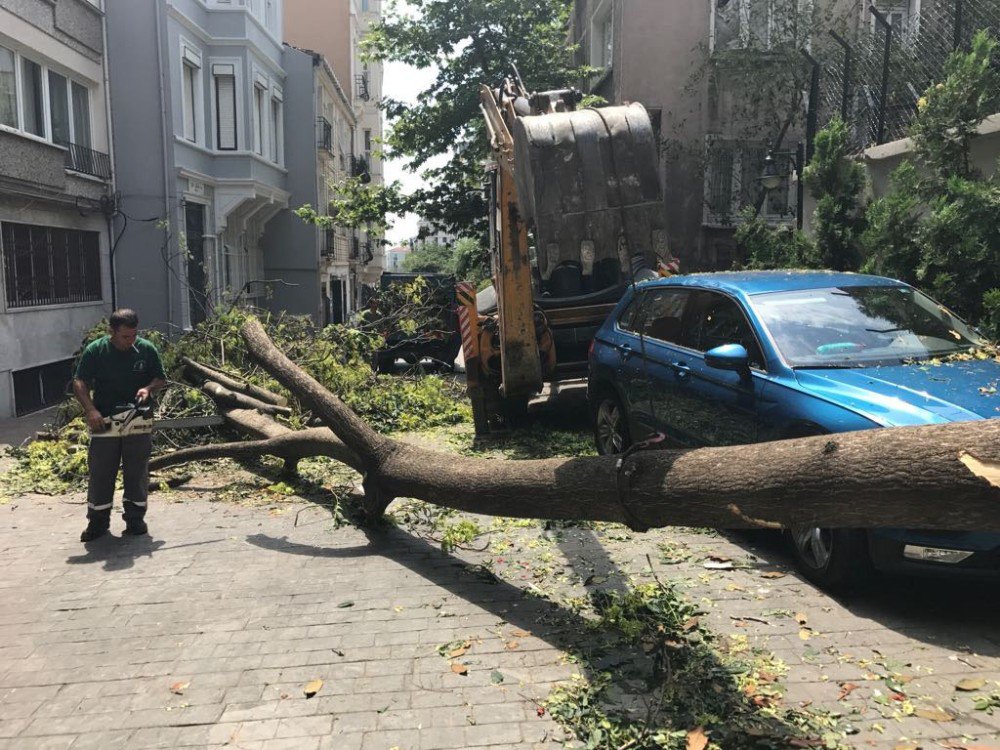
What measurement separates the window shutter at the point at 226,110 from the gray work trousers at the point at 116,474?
52.1 feet

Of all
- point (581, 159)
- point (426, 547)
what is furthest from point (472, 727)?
point (581, 159)

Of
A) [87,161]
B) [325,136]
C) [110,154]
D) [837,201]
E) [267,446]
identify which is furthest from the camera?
[325,136]

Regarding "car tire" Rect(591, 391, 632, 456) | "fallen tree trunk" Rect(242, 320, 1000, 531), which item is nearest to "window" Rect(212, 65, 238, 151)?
"car tire" Rect(591, 391, 632, 456)

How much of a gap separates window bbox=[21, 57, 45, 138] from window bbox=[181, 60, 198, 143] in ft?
14.9

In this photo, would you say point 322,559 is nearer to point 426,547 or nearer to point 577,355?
point 426,547

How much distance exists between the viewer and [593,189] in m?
4.32

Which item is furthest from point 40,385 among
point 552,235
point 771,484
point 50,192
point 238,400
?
point 771,484

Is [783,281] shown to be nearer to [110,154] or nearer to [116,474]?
[116,474]

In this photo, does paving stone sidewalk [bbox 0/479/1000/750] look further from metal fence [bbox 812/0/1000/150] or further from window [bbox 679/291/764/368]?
metal fence [bbox 812/0/1000/150]

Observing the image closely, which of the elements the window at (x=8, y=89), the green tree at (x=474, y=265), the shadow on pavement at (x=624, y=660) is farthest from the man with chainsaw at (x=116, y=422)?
the green tree at (x=474, y=265)

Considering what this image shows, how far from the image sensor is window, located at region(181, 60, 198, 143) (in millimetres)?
18562

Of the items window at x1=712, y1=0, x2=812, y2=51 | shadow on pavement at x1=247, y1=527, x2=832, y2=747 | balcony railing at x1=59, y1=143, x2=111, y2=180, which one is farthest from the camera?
window at x1=712, y1=0, x2=812, y2=51

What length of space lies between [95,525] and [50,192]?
956cm

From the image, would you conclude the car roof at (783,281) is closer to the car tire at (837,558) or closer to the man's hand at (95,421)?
the car tire at (837,558)
